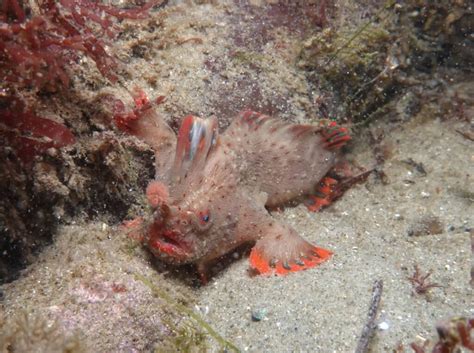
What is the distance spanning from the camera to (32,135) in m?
3.08

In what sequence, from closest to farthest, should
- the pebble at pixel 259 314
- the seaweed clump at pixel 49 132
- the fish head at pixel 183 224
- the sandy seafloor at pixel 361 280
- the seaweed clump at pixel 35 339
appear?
the seaweed clump at pixel 35 339 → the seaweed clump at pixel 49 132 → the sandy seafloor at pixel 361 280 → the pebble at pixel 259 314 → the fish head at pixel 183 224

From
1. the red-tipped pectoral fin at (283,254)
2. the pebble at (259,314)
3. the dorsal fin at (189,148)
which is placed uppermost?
the dorsal fin at (189,148)

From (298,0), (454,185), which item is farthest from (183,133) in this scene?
(454,185)

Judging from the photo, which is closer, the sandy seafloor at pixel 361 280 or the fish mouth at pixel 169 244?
the sandy seafloor at pixel 361 280

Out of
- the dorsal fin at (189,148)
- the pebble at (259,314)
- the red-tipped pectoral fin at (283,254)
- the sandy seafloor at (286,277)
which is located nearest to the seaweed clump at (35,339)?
the sandy seafloor at (286,277)

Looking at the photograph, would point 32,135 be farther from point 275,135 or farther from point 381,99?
point 381,99

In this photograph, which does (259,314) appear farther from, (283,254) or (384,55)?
(384,55)

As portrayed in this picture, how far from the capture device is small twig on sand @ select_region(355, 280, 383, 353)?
2816 millimetres

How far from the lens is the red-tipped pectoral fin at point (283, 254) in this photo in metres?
3.68

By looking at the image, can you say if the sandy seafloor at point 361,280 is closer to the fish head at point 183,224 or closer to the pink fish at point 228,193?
the pink fish at point 228,193

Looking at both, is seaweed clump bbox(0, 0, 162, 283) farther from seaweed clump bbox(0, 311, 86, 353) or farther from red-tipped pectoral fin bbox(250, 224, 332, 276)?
red-tipped pectoral fin bbox(250, 224, 332, 276)

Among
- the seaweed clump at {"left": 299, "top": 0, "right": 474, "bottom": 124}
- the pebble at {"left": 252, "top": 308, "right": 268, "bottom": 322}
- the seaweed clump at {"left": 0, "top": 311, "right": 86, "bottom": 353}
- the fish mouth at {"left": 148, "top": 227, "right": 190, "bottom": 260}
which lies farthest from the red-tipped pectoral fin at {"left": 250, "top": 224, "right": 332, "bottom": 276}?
the seaweed clump at {"left": 299, "top": 0, "right": 474, "bottom": 124}

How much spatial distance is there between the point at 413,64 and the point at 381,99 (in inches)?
34.6

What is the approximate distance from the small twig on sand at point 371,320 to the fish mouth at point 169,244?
154 centimetres
